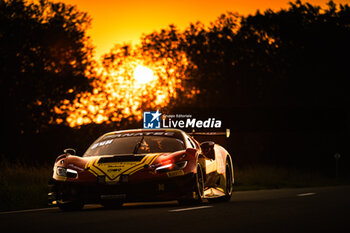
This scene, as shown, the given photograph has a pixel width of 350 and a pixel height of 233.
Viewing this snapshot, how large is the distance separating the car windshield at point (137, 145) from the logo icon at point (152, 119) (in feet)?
54.7

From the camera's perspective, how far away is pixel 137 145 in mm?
15219

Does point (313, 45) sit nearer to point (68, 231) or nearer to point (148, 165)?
point (148, 165)

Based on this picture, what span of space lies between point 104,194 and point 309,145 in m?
47.7

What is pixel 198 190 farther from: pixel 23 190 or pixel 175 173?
pixel 23 190

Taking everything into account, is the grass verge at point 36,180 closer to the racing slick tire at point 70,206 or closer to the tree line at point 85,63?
the racing slick tire at point 70,206

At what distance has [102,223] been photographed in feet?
35.3

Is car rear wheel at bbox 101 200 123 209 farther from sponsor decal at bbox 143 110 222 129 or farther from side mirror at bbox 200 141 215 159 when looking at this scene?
sponsor decal at bbox 143 110 222 129

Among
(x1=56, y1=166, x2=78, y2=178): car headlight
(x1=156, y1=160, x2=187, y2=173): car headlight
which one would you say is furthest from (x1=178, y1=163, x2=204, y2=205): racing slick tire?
(x1=56, y1=166, x2=78, y2=178): car headlight

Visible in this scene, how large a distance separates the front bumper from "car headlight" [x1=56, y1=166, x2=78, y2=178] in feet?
0.47

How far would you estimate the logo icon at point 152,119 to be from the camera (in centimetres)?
3234

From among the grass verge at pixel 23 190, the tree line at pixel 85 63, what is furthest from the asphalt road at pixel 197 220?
the tree line at pixel 85 63

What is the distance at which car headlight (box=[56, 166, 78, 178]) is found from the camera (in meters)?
14.1

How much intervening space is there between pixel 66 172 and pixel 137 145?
5.28 ft

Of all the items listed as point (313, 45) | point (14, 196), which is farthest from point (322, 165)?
point (14, 196)
